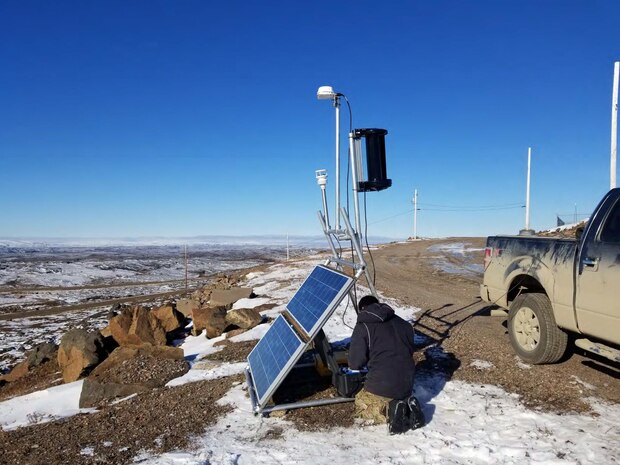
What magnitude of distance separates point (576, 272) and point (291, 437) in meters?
4.04

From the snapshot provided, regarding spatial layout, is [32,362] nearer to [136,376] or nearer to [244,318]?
[244,318]

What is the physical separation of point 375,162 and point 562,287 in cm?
299

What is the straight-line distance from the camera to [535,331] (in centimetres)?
640

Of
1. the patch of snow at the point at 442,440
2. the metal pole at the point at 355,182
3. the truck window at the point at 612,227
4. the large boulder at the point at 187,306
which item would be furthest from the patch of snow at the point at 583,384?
the large boulder at the point at 187,306

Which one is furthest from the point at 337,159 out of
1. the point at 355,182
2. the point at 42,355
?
the point at 42,355

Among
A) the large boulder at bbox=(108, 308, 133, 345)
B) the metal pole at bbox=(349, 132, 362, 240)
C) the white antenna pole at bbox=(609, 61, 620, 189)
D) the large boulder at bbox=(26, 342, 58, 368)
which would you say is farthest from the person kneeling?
the white antenna pole at bbox=(609, 61, 620, 189)

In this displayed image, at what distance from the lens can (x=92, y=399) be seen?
669 centimetres

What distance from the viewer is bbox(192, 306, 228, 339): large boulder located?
10945 mm

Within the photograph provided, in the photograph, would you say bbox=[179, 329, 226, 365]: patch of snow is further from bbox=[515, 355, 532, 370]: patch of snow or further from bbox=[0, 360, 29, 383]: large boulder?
bbox=[515, 355, 532, 370]: patch of snow

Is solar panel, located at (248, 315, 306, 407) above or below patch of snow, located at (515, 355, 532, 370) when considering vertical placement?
above

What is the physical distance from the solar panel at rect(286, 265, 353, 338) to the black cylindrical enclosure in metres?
1.36

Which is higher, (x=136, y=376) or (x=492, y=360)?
(x=492, y=360)

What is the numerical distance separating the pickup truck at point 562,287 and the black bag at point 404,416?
241cm

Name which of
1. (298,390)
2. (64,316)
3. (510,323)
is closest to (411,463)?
(298,390)
